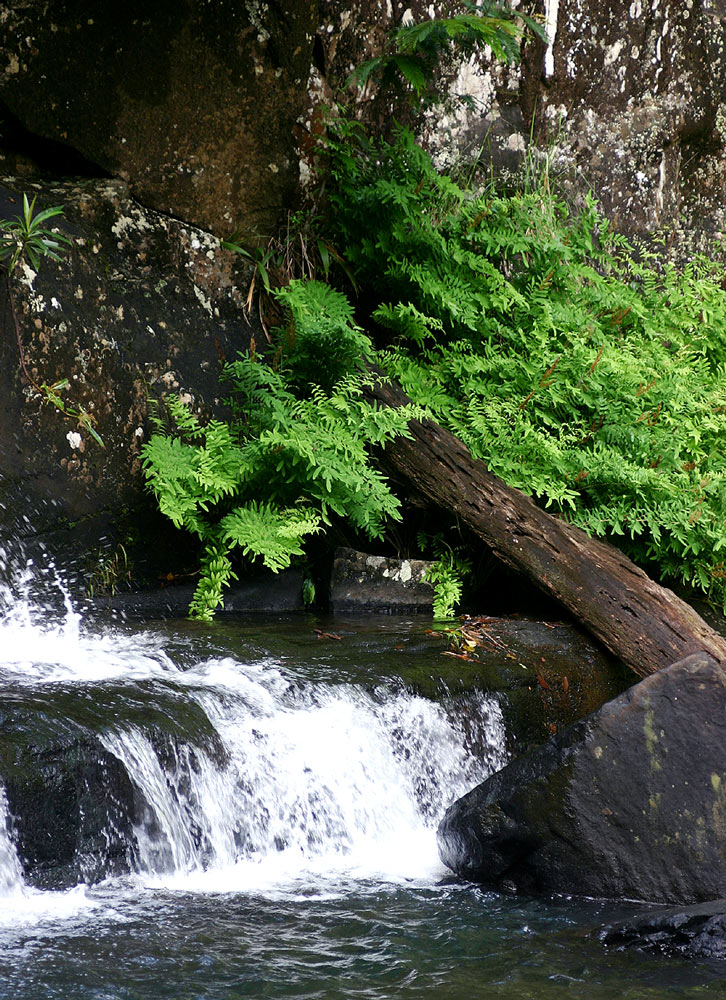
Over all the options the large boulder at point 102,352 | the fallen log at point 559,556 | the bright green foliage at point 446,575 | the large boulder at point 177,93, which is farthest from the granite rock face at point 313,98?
the bright green foliage at point 446,575

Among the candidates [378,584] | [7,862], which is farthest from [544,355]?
[7,862]

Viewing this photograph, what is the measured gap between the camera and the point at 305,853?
15.5ft

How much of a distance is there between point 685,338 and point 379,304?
9.57ft

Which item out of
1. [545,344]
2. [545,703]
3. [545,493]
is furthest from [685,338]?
[545,703]

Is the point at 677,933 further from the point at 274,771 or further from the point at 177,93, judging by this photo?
the point at 177,93

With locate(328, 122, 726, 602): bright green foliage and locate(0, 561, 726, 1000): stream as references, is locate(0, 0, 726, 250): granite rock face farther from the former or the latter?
locate(0, 561, 726, 1000): stream

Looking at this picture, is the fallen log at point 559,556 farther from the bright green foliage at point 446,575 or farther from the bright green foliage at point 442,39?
the bright green foliage at point 442,39

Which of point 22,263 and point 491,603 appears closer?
point 22,263

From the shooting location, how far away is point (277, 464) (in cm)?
684

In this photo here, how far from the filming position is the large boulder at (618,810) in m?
4.50

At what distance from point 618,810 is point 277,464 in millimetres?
3314

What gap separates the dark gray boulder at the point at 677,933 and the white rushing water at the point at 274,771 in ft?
3.27

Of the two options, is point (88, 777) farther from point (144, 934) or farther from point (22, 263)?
point (22, 263)

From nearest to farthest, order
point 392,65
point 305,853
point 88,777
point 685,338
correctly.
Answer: point 88,777 < point 305,853 < point 392,65 < point 685,338
